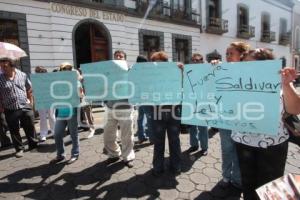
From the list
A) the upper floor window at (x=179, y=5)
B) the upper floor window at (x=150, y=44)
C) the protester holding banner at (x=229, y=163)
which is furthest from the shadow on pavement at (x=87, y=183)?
the upper floor window at (x=179, y=5)

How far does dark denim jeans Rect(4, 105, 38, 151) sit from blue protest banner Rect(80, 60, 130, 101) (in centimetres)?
181

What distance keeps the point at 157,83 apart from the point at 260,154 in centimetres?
154

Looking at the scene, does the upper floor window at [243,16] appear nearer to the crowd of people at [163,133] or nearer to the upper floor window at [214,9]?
the upper floor window at [214,9]

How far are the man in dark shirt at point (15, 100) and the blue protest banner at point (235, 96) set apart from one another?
3.22 metres

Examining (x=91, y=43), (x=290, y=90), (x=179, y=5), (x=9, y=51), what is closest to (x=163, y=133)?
(x=290, y=90)

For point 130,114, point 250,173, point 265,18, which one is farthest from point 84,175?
point 265,18

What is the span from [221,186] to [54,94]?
2788 millimetres

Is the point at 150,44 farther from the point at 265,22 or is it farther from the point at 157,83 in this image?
the point at 265,22

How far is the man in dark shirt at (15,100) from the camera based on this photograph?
4383 millimetres

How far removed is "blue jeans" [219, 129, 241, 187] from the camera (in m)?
2.97

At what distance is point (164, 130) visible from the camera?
344cm

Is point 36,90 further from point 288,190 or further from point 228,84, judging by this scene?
point 288,190

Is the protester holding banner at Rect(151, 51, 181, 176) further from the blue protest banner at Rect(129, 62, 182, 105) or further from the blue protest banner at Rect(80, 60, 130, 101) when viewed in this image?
the blue protest banner at Rect(80, 60, 130, 101)

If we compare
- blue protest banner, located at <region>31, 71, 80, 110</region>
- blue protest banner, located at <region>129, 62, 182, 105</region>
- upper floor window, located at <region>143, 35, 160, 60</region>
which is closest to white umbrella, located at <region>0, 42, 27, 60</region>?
blue protest banner, located at <region>31, 71, 80, 110</region>
